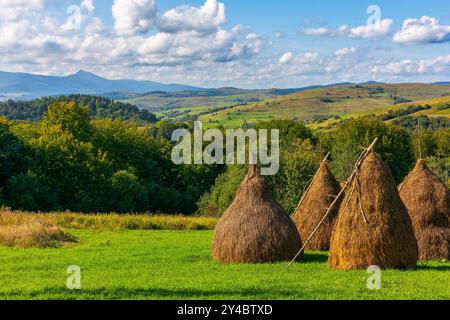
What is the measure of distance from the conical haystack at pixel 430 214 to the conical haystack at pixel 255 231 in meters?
5.64

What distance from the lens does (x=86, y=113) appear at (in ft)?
227

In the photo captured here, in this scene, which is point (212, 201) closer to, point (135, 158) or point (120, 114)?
point (135, 158)

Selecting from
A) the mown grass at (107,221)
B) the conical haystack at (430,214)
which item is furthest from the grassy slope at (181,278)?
the mown grass at (107,221)

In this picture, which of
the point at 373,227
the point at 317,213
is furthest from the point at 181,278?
the point at 317,213

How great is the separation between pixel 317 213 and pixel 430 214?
16.1 feet

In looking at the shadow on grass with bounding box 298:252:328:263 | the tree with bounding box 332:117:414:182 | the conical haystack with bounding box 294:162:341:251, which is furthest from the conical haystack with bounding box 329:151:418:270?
the tree with bounding box 332:117:414:182

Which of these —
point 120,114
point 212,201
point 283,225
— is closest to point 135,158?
point 212,201

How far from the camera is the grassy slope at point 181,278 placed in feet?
45.9

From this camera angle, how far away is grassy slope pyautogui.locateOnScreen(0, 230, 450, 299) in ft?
45.9

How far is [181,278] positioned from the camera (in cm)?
1688

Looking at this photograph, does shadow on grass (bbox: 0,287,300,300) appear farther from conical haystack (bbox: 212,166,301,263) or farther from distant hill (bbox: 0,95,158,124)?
distant hill (bbox: 0,95,158,124)

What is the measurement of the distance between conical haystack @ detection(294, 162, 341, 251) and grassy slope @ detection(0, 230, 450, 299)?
78.7 inches

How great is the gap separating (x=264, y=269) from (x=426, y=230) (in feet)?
27.4

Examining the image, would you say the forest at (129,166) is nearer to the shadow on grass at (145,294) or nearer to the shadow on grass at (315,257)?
the shadow on grass at (315,257)
